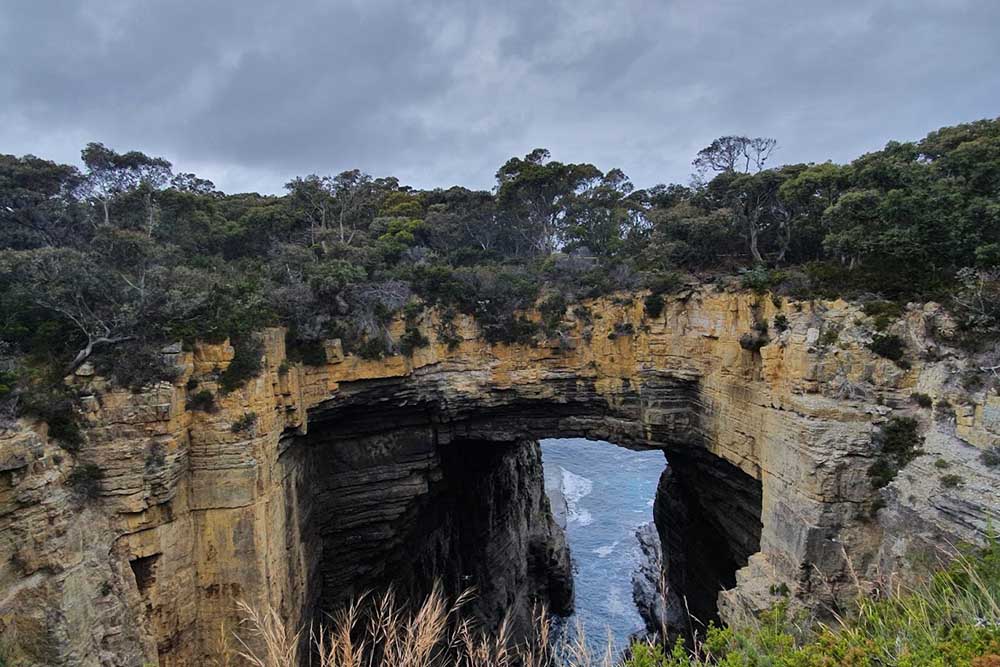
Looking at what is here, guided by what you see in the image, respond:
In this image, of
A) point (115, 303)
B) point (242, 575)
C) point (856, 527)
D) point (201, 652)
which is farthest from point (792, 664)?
point (115, 303)

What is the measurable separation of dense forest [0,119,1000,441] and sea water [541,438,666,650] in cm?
1321

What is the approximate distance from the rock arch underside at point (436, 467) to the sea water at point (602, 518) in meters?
7.63

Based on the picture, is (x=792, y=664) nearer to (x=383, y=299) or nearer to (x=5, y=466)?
(x=5, y=466)

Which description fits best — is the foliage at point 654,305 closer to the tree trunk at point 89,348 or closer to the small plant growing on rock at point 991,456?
the small plant growing on rock at point 991,456

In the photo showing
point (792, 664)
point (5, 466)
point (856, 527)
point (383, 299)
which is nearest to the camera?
point (792, 664)

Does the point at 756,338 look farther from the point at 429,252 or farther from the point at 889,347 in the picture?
the point at 429,252

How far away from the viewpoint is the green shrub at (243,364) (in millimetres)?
13328

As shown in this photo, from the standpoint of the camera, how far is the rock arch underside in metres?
10.5

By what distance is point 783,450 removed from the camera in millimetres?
13531

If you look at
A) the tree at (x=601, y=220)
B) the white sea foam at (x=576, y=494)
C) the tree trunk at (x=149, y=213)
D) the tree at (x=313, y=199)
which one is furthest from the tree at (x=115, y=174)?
the white sea foam at (x=576, y=494)

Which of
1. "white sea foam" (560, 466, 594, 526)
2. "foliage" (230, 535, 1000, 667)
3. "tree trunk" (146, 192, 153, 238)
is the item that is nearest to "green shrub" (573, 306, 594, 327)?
"foliage" (230, 535, 1000, 667)

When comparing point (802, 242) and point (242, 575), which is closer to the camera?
point (242, 575)

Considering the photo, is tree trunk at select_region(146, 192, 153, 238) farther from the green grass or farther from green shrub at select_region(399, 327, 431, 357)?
the green grass

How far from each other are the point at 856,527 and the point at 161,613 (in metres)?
15.7
